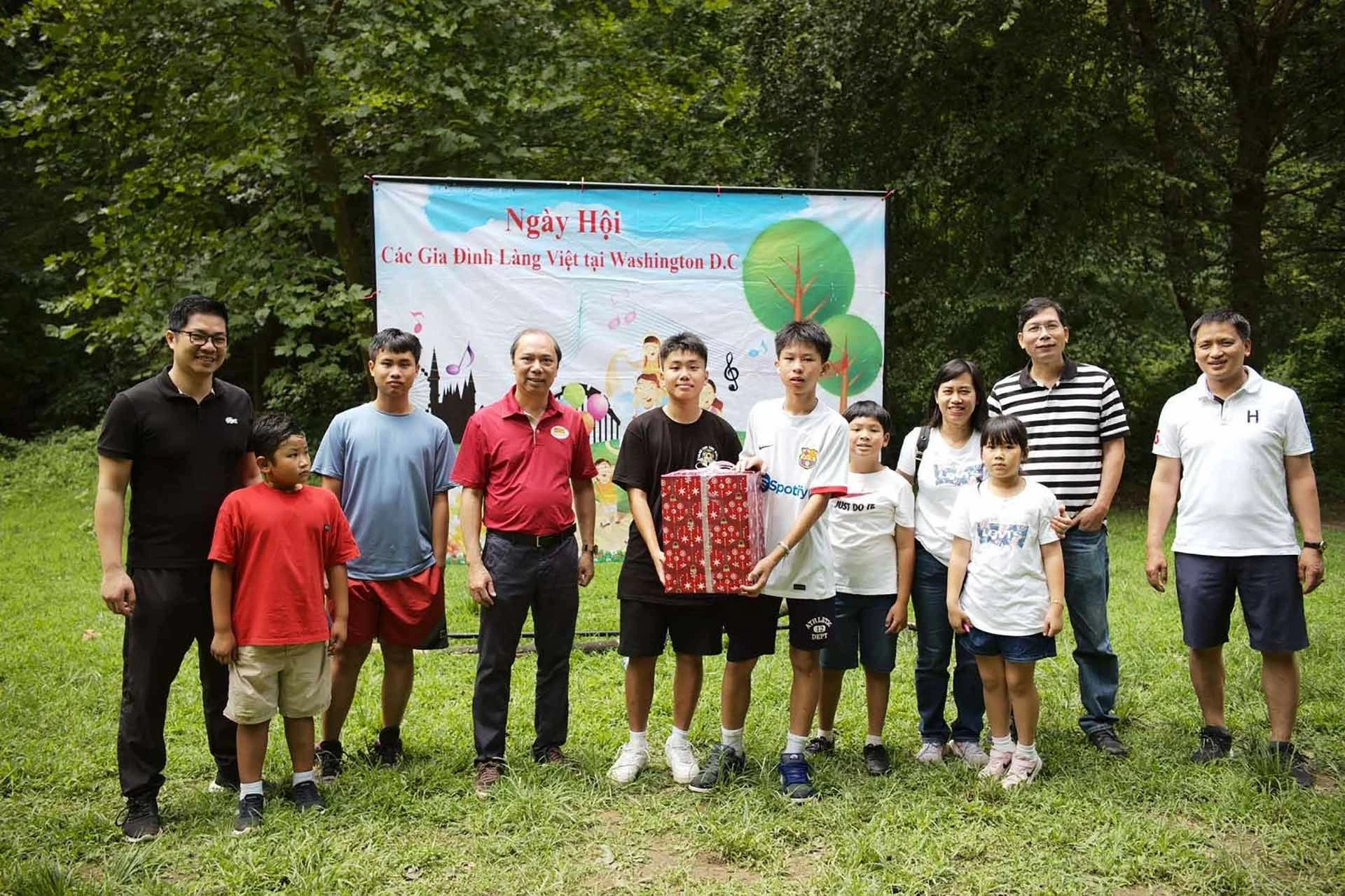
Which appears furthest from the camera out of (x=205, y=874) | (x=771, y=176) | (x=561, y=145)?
(x=771, y=176)

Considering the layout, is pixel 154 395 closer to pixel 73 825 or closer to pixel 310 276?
pixel 73 825

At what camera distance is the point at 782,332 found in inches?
168

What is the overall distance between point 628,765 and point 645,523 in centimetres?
99

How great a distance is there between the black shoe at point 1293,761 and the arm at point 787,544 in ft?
6.67

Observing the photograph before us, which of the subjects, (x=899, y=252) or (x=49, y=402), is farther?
(x=49, y=402)

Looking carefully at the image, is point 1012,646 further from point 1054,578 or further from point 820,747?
point 820,747

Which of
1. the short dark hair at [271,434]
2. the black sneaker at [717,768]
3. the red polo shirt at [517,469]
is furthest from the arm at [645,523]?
the short dark hair at [271,434]

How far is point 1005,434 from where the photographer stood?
4230 mm

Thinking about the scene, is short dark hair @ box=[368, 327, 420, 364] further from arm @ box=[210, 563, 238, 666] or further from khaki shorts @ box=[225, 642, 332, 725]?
khaki shorts @ box=[225, 642, 332, 725]

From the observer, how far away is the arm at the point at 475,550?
13.9ft

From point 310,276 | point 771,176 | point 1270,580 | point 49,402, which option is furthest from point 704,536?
point 49,402

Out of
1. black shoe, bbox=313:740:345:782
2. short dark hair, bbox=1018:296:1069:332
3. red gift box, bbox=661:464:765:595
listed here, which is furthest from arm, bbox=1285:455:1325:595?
black shoe, bbox=313:740:345:782

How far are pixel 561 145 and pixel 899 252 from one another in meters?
4.96

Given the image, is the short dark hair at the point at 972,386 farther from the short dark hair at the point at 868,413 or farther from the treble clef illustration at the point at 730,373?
the treble clef illustration at the point at 730,373
